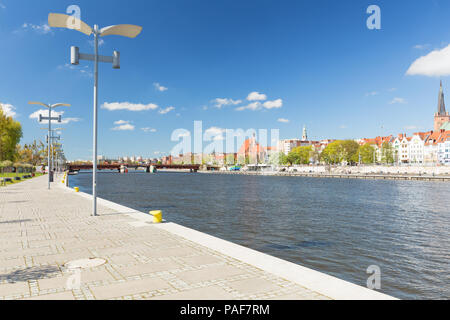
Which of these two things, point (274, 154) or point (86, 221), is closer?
point (86, 221)

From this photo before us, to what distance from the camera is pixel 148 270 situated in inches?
275

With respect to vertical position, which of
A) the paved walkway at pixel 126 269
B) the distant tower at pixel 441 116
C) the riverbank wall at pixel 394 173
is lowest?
the riverbank wall at pixel 394 173

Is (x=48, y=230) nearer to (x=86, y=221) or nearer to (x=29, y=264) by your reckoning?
(x=86, y=221)

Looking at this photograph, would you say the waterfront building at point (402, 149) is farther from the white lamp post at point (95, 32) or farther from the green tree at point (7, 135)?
the white lamp post at point (95, 32)

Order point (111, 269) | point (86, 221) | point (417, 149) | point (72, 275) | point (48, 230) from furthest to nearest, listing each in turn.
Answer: point (417, 149), point (86, 221), point (48, 230), point (111, 269), point (72, 275)

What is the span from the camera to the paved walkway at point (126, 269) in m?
5.66

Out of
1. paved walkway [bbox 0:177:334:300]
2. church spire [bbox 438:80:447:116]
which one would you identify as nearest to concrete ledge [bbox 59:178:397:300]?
paved walkway [bbox 0:177:334:300]

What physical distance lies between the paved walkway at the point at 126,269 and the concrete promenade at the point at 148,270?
A: 17 mm

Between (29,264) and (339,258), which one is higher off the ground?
(29,264)

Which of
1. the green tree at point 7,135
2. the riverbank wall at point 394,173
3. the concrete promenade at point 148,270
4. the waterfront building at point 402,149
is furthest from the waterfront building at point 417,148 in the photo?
the concrete promenade at point 148,270

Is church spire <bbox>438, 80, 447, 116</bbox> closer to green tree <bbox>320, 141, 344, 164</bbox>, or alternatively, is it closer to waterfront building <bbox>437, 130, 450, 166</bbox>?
waterfront building <bbox>437, 130, 450, 166</bbox>

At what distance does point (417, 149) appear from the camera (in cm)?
14475
